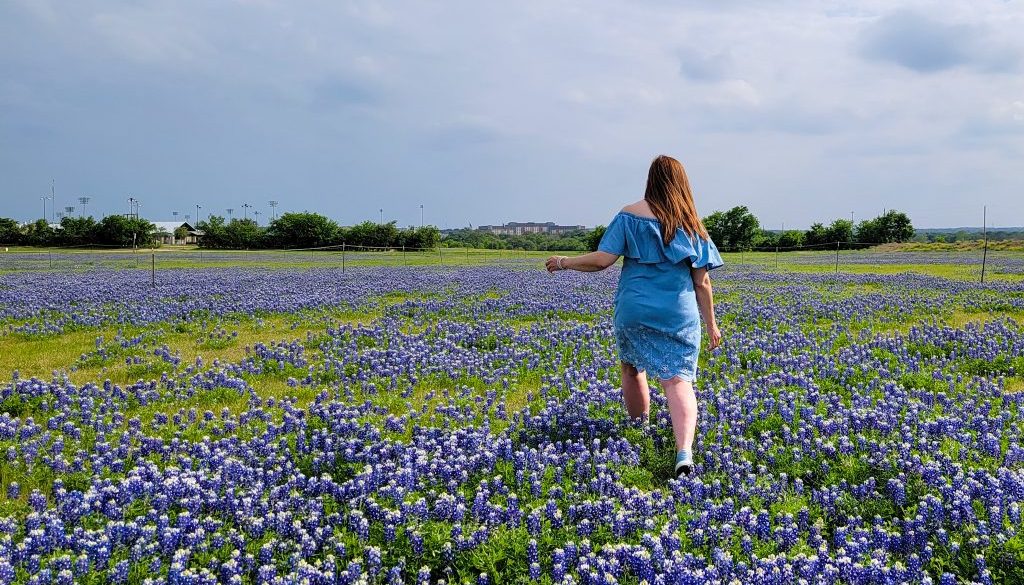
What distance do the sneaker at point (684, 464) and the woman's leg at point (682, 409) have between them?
63mm

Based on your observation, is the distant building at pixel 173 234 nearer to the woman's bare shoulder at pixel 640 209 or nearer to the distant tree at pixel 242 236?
the distant tree at pixel 242 236

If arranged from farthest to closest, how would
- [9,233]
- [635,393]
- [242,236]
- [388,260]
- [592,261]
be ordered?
[242,236] → [9,233] → [388,260] → [635,393] → [592,261]

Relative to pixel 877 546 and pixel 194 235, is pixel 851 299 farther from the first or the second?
pixel 194 235

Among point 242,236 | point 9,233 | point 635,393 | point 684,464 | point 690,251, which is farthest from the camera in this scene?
point 242,236

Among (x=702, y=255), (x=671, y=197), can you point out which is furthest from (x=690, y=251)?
(x=671, y=197)

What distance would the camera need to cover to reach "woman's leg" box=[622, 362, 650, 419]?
564 cm

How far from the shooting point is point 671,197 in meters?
4.96

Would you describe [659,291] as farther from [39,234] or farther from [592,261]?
[39,234]

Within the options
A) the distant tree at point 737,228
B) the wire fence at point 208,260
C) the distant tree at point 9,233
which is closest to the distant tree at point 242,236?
the distant tree at point 9,233

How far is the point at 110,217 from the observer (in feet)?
293

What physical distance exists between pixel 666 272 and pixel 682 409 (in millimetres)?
1052

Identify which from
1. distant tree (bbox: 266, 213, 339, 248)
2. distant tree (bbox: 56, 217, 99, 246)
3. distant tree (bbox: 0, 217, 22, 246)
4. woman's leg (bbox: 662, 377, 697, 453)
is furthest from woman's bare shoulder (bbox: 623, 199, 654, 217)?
distant tree (bbox: 0, 217, 22, 246)

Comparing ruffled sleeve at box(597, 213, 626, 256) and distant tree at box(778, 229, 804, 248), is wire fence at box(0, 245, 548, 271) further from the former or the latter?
distant tree at box(778, 229, 804, 248)

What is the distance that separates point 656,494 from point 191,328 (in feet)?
31.5
